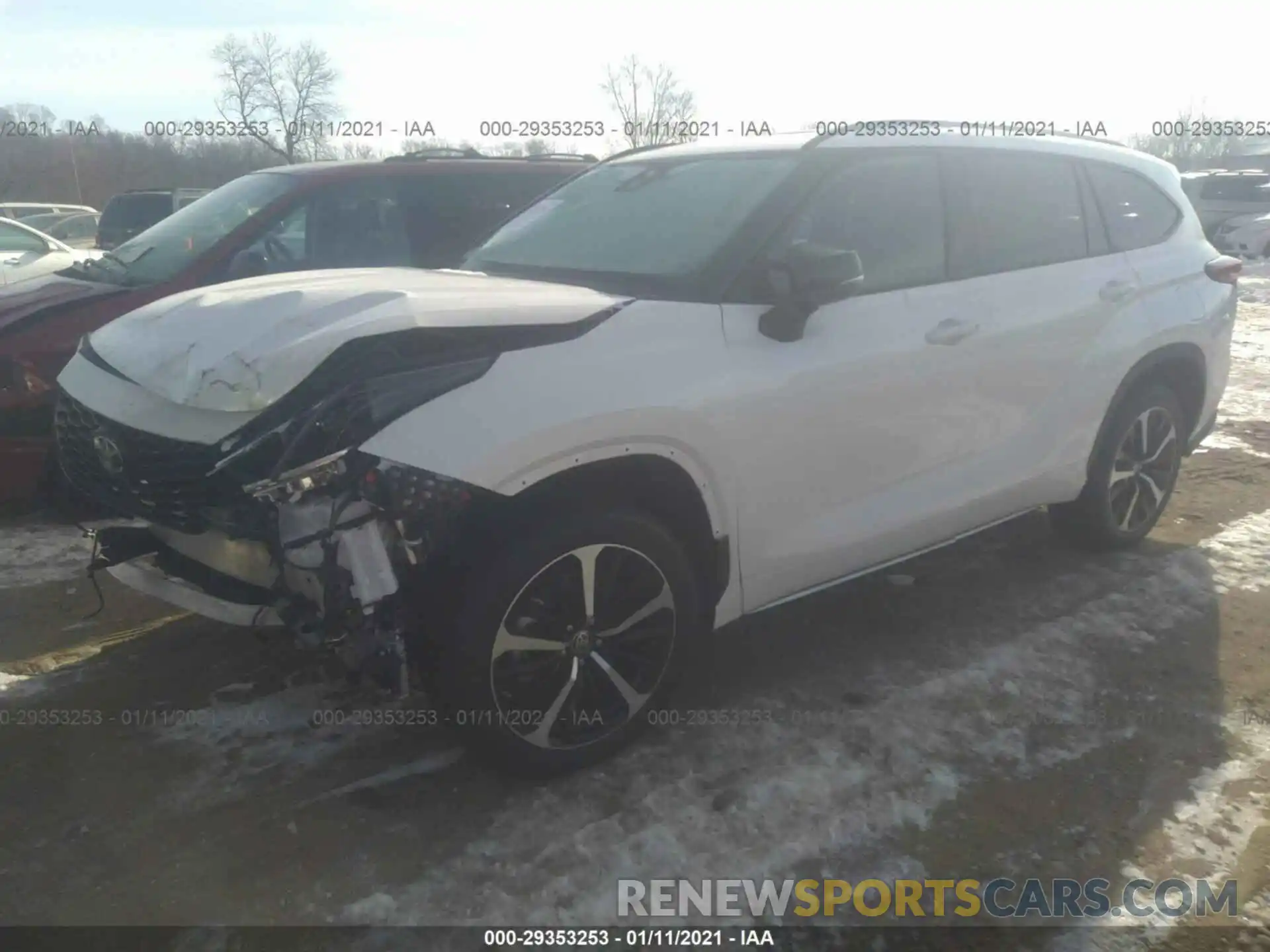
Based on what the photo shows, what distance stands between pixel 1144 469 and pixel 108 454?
4356 millimetres

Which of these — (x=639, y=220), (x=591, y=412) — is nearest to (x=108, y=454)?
(x=591, y=412)

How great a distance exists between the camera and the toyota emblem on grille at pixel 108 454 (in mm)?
2930

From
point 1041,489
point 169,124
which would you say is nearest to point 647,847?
point 1041,489

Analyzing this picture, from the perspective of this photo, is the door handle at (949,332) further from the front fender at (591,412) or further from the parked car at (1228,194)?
the parked car at (1228,194)

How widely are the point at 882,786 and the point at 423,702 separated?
155cm

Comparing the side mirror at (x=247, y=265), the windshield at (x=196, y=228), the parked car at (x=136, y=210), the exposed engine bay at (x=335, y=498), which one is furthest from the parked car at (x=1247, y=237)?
the exposed engine bay at (x=335, y=498)

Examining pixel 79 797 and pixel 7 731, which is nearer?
pixel 79 797

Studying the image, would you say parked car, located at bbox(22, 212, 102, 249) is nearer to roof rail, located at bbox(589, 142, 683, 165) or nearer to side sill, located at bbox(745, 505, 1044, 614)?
roof rail, located at bbox(589, 142, 683, 165)

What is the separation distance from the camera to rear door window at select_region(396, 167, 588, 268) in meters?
6.29

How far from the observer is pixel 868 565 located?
3703mm

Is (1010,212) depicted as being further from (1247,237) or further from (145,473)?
(1247,237)

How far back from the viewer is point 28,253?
10.3m

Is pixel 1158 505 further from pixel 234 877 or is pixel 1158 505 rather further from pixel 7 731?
pixel 7 731

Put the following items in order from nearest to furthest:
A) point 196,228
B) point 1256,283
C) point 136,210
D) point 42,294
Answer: point 42,294
point 196,228
point 136,210
point 1256,283
